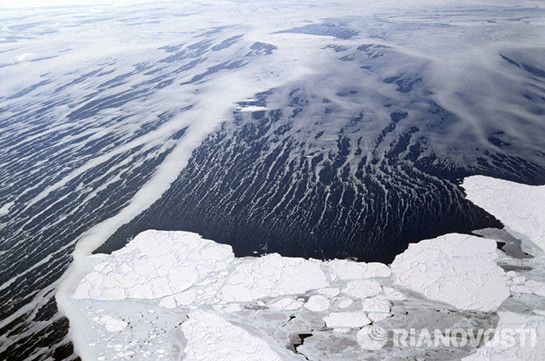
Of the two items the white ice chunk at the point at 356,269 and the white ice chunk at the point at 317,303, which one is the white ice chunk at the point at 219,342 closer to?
the white ice chunk at the point at 317,303

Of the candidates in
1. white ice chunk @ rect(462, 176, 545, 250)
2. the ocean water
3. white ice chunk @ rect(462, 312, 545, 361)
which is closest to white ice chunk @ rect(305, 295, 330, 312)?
the ocean water

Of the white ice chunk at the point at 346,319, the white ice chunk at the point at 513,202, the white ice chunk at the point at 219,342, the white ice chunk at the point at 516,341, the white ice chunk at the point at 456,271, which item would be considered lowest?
the white ice chunk at the point at 219,342

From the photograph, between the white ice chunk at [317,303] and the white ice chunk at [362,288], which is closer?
the white ice chunk at [317,303]

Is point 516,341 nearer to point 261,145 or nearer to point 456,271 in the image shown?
point 456,271

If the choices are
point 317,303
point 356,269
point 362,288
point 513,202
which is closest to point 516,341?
point 362,288

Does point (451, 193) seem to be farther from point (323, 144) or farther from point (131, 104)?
point (131, 104)

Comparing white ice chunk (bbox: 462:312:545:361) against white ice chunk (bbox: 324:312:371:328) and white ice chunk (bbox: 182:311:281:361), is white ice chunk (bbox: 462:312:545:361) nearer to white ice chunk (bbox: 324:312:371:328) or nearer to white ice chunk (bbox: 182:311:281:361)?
white ice chunk (bbox: 324:312:371:328)

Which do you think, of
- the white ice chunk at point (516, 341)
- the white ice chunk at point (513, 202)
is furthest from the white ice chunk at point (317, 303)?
the white ice chunk at point (513, 202)
